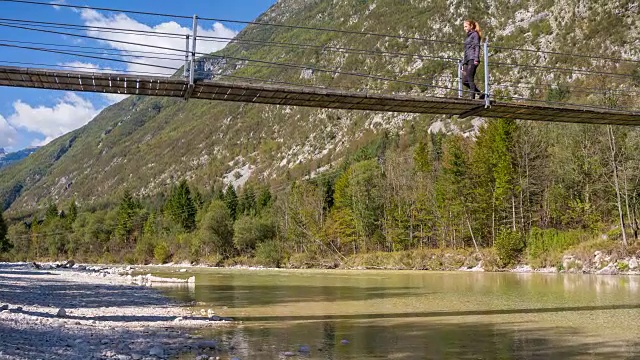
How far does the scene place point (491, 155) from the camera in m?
52.8

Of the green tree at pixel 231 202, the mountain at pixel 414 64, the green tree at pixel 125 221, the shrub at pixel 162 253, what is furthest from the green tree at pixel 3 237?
the mountain at pixel 414 64

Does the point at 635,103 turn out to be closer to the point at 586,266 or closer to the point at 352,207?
the point at 586,266

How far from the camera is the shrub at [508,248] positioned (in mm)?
44812

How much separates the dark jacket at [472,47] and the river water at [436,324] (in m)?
6.42

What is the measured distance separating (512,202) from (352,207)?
75.0ft

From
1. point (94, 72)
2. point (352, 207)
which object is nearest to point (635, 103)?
point (352, 207)

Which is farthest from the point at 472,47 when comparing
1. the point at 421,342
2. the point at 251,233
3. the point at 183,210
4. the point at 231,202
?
the point at 183,210

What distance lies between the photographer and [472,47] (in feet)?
40.6

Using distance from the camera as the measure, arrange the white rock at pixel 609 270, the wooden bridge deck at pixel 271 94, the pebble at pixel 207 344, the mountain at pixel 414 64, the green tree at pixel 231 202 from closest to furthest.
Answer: the wooden bridge deck at pixel 271 94
the pebble at pixel 207 344
the white rock at pixel 609 270
the mountain at pixel 414 64
the green tree at pixel 231 202

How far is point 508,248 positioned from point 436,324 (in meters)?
31.9

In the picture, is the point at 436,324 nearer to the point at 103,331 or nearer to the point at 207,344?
the point at 207,344

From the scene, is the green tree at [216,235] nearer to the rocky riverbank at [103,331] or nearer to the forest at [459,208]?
the forest at [459,208]

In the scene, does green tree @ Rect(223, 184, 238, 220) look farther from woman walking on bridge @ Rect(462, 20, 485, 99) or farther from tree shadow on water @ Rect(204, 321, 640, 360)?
woman walking on bridge @ Rect(462, 20, 485, 99)

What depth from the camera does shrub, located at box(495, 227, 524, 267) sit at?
4481 centimetres
